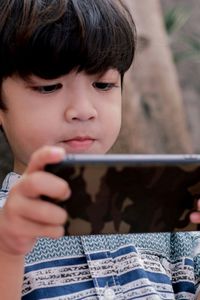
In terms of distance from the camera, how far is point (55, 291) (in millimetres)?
1224

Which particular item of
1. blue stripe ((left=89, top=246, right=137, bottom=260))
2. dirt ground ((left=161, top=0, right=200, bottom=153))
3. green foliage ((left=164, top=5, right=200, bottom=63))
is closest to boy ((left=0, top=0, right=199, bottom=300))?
blue stripe ((left=89, top=246, right=137, bottom=260))

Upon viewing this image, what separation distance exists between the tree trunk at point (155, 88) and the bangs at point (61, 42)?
1843 millimetres

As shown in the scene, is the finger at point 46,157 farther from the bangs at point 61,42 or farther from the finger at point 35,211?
the bangs at point 61,42

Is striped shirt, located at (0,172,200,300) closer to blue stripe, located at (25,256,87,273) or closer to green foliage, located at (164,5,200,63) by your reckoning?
blue stripe, located at (25,256,87,273)

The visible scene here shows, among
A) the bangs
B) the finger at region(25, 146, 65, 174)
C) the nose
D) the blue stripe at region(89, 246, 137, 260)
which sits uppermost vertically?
the bangs

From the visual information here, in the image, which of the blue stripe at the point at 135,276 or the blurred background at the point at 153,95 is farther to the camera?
the blurred background at the point at 153,95

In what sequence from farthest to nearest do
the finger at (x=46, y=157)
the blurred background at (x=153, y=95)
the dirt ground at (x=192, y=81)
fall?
1. the dirt ground at (x=192, y=81)
2. the blurred background at (x=153, y=95)
3. the finger at (x=46, y=157)

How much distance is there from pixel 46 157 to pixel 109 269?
0.47 metres

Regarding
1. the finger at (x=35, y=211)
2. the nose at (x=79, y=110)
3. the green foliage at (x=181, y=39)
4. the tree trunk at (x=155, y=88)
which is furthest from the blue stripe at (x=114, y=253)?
the green foliage at (x=181, y=39)

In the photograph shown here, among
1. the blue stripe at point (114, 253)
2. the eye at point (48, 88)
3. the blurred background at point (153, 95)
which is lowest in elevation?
the blue stripe at point (114, 253)

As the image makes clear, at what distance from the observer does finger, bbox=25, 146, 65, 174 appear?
0.86 meters

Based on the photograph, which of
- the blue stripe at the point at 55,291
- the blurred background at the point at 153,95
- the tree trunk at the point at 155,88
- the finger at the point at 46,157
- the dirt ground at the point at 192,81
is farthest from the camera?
the dirt ground at the point at 192,81

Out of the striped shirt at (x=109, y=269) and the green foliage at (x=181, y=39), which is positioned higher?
the green foliage at (x=181, y=39)

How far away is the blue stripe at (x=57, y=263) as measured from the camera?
1241 millimetres
